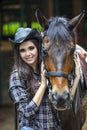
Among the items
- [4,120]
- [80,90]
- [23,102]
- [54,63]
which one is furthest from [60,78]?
[4,120]

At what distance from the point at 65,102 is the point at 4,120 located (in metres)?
4.88

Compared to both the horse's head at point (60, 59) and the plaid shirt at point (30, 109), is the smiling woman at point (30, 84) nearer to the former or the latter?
the plaid shirt at point (30, 109)

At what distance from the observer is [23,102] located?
12.1 feet

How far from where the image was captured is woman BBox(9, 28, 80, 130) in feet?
12.0

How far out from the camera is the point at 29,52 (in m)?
3.75

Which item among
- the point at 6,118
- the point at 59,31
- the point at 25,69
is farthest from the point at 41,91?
the point at 6,118

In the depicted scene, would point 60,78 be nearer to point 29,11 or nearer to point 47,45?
point 47,45

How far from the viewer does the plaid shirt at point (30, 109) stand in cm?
364

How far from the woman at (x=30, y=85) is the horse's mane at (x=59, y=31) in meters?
0.20

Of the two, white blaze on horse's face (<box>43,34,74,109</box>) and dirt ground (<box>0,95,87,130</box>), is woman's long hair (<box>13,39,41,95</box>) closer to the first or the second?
white blaze on horse's face (<box>43,34,74,109</box>)

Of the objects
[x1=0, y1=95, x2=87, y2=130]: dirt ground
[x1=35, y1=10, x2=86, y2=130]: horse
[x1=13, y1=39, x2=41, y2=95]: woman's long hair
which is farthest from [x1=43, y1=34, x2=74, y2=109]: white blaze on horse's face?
[x1=0, y1=95, x2=87, y2=130]: dirt ground

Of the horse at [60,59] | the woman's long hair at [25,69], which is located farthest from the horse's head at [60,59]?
the woman's long hair at [25,69]

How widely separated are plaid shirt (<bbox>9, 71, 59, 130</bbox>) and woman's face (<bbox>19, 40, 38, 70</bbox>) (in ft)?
0.48

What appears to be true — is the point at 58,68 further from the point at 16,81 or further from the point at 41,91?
the point at 16,81
